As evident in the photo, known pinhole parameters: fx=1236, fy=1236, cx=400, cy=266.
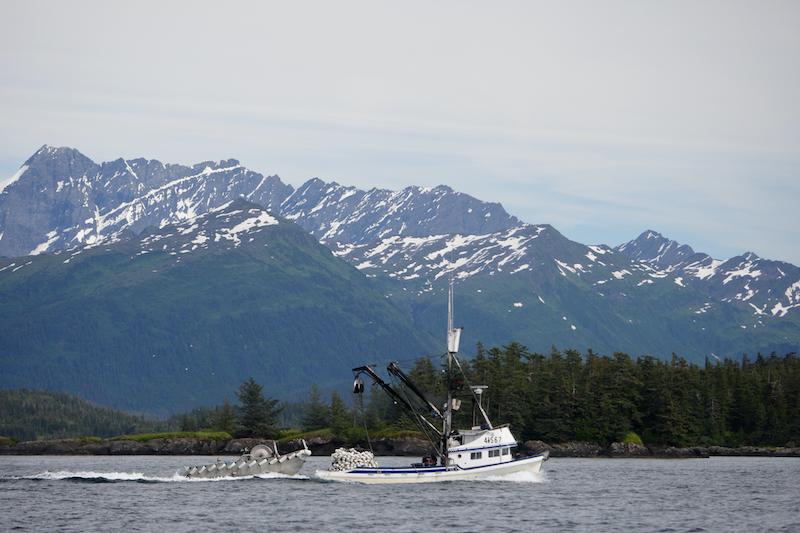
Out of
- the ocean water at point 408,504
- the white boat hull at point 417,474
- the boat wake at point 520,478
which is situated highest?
the white boat hull at point 417,474

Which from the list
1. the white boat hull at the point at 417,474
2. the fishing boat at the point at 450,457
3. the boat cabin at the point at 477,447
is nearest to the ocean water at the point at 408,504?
the white boat hull at the point at 417,474

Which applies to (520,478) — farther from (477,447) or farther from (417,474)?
(417,474)

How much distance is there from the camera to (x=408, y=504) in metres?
107

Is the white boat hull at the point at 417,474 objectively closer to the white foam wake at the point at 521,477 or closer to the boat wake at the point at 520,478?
the boat wake at the point at 520,478

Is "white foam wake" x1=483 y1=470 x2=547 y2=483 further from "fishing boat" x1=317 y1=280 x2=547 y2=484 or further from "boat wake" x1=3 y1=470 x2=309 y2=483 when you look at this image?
"boat wake" x1=3 y1=470 x2=309 y2=483

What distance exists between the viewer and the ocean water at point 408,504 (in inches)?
3718

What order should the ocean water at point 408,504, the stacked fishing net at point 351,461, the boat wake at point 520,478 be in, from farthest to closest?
the boat wake at point 520,478 < the stacked fishing net at point 351,461 < the ocean water at point 408,504

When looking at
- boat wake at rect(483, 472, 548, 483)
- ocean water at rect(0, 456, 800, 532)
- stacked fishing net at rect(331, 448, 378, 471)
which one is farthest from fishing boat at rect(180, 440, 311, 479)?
boat wake at rect(483, 472, 548, 483)

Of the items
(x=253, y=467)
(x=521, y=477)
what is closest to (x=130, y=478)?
(x=253, y=467)

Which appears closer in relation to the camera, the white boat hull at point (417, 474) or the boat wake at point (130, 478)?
the white boat hull at point (417, 474)

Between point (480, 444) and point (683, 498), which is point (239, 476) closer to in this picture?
point (480, 444)

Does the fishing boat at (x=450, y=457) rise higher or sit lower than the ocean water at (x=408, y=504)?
higher

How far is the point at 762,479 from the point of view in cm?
14162

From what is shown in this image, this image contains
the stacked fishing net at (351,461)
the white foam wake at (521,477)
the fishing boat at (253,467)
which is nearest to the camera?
the stacked fishing net at (351,461)
